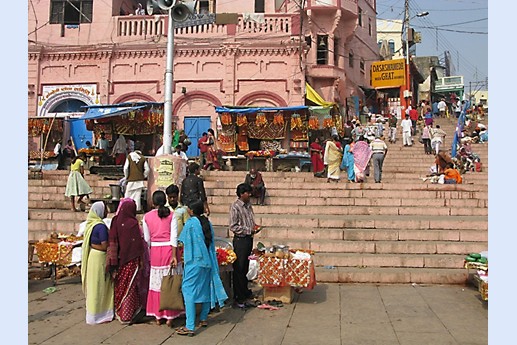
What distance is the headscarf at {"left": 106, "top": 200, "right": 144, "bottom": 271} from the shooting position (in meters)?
5.36

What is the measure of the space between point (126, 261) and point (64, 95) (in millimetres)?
17280

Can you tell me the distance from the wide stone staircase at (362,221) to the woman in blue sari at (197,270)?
2614 mm

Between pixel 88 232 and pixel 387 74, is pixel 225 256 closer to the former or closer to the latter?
pixel 88 232

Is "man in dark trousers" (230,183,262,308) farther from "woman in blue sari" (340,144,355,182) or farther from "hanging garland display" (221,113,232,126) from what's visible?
"hanging garland display" (221,113,232,126)

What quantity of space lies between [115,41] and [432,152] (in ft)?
47.0

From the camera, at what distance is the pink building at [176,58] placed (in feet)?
64.8

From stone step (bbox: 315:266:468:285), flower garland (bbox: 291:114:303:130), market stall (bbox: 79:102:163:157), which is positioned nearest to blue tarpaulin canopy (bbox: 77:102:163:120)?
market stall (bbox: 79:102:163:157)

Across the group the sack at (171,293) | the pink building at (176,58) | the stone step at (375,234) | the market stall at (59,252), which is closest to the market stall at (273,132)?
the pink building at (176,58)

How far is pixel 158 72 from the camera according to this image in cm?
2016

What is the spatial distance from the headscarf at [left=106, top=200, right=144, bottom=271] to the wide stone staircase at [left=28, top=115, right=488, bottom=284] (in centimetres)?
333

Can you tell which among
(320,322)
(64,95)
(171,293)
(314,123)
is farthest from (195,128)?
(320,322)

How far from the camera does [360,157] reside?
12.9 metres

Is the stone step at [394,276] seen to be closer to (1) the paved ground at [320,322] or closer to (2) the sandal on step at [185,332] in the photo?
(1) the paved ground at [320,322]

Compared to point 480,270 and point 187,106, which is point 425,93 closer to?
point 187,106
